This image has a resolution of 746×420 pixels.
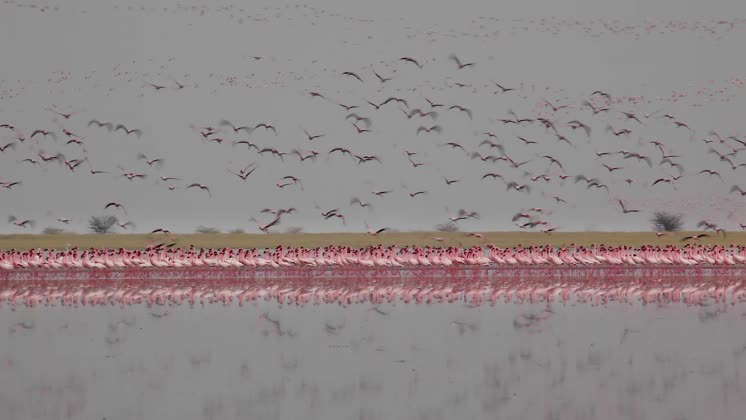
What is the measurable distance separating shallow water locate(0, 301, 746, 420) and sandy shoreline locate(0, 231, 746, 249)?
16.6m

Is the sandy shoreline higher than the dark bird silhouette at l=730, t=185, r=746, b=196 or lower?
lower

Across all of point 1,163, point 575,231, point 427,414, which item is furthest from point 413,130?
point 427,414

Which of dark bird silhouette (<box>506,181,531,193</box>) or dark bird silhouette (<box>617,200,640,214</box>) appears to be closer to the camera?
dark bird silhouette (<box>506,181,531,193</box>)

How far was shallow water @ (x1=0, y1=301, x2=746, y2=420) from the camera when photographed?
16.7 meters

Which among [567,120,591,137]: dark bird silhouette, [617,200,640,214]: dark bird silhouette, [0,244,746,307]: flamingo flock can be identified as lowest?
[0,244,746,307]: flamingo flock

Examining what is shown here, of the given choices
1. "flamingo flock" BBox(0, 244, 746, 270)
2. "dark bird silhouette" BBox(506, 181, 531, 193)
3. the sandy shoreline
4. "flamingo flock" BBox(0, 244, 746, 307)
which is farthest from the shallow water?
"dark bird silhouette" BBox(506, 181, 531, 193)

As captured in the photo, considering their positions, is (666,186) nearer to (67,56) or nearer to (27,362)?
(67,56)

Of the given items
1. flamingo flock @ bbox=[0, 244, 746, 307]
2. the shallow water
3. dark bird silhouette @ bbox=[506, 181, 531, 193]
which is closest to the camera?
the shallow water

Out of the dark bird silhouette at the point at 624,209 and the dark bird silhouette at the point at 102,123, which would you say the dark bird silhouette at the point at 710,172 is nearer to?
the dark bird silhouette at the point at 624,209

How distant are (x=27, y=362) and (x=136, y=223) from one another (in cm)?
3006

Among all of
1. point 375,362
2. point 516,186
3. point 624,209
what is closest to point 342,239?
point 516,186

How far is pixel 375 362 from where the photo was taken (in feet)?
65.2

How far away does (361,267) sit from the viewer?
34.0 meters

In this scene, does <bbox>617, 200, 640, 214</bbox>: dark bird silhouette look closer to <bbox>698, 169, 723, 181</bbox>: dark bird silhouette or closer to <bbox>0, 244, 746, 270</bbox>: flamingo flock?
<bbox>698, 169, 723, 181</bbox>: dark bird silhouette
